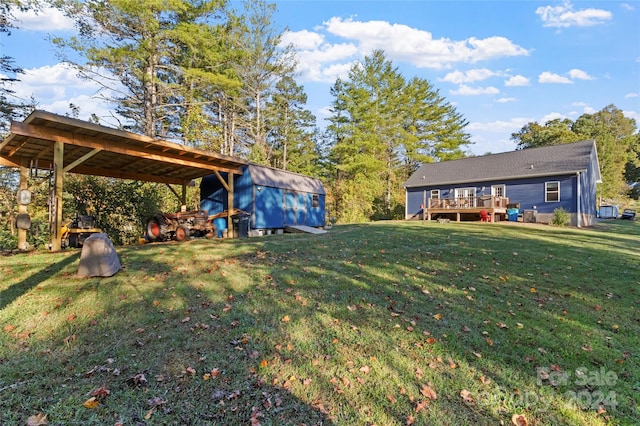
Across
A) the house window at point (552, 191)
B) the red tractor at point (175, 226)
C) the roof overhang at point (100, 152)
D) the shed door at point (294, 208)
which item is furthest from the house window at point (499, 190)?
the red tractor at point (175, 226)

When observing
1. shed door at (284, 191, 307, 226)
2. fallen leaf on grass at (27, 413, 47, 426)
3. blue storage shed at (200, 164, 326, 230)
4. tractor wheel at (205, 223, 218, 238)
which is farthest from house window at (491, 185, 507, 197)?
fallen leaf on grass at (27, 413, 47, 426)

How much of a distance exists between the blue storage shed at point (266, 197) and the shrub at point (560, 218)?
539 inches

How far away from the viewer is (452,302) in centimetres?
439

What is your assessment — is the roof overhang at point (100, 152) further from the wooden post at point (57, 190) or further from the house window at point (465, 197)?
the house window at point (465, 197)

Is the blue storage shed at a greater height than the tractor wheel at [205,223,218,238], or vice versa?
the blue storage shed

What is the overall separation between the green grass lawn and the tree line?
9.30 meters

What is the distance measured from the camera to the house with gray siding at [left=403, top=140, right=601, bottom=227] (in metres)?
17.8

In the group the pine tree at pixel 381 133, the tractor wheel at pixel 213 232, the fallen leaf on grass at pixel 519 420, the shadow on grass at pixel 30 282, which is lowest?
the fallen leaf on grass at pixel 519 420

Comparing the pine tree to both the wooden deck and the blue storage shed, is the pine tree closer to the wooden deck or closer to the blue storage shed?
the wooden deck

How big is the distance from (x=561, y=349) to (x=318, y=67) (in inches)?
1072

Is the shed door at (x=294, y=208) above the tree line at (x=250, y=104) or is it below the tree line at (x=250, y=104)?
below

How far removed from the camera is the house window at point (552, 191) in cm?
1812

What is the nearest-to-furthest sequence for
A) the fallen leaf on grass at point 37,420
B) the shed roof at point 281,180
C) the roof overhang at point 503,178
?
the fallen leaf on grass at point 37,420 → the shed roof at point 281,180 → the roof overhang at point 503,178

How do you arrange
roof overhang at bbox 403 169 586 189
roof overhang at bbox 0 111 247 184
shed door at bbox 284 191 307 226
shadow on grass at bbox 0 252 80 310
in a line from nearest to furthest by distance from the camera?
1. shadow on grass at bbox 0 252 80 310
2. roof overhang at bbox 0 111 247 184
3. shed door at bbox 284 191 307 226
4. roof overhang at bbox 403 169 586 189
